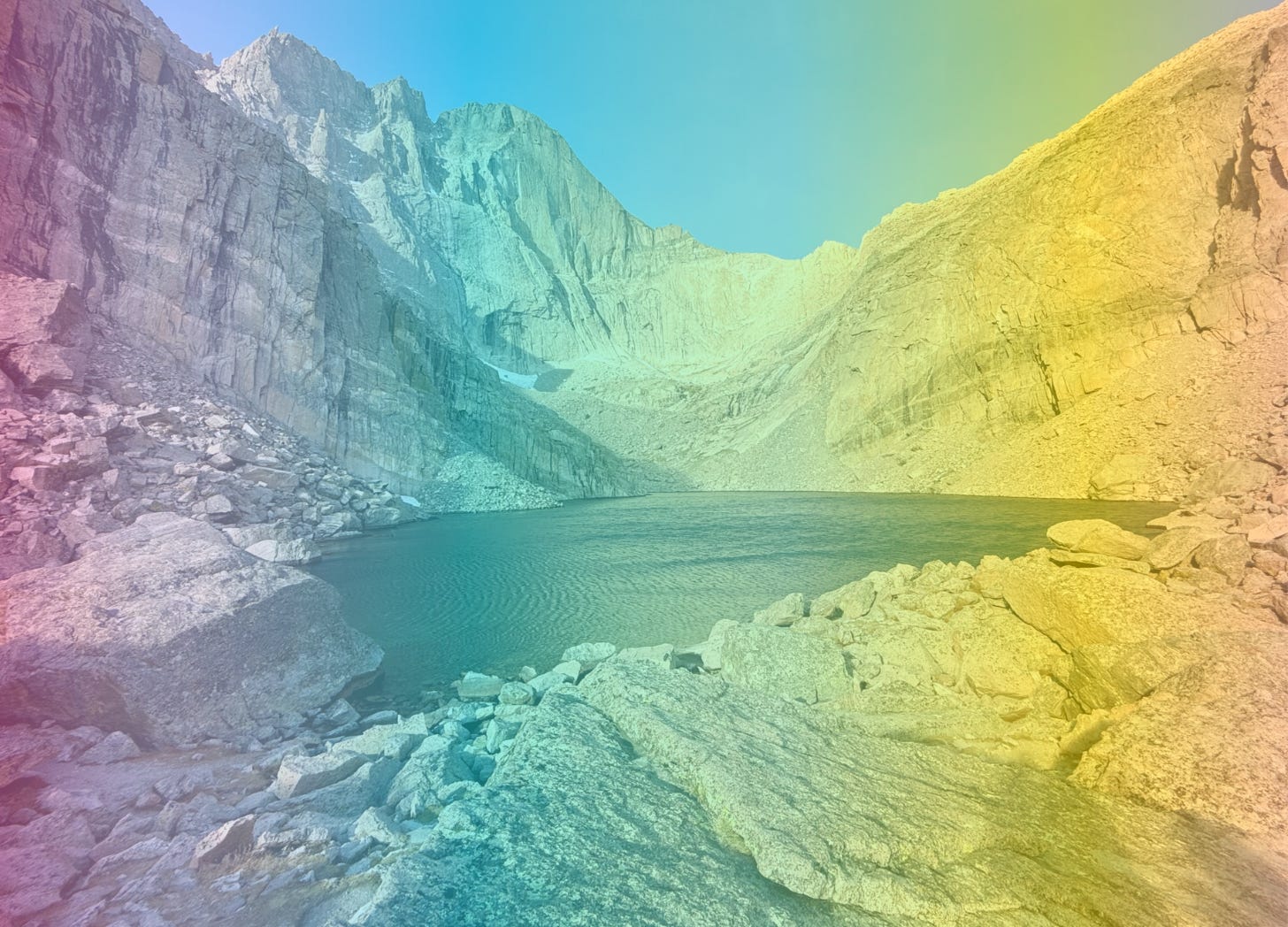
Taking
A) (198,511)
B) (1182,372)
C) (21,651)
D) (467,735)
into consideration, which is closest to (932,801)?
(467,735)

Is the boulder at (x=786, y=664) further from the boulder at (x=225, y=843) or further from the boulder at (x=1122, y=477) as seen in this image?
the boulder at (x=1122, y=477)

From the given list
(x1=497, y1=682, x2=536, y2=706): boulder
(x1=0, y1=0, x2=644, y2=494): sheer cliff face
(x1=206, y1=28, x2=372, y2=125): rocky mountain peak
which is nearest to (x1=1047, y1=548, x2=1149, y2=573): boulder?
(x1=497, y1=682, x2=536, y2=706): boulder

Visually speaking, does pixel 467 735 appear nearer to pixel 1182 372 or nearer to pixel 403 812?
pixel 403 812

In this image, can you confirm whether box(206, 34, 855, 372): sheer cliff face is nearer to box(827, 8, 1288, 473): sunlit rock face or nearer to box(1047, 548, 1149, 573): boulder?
box(827, 8, 1288, 473): sunlit rock face

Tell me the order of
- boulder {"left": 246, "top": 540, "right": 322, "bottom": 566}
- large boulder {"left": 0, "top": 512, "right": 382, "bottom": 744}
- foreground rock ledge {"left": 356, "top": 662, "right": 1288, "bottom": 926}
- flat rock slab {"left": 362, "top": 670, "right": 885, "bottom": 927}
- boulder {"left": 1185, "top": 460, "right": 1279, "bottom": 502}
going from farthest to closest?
boulder {"left": 246, "top": 540, "right": 322, "bottom": 566}, boulder {"left": 1185, "top": 460, "right": 1279, "bottom": 502}, large boulder {"left": 0, "top": 512, "right": 382, "bottom": 744}, foreground rock ledge {"left": 356, "top": 662, "right": 1288, "bottom": 926}, flat rock slab {"left": 362, "top": 670, "right": 885, "bottom": 927}

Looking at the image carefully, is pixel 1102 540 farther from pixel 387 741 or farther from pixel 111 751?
pixel 111 751

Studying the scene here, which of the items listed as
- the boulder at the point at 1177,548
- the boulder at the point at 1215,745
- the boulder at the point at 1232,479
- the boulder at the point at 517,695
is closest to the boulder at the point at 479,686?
the boulder at the point at 517,695
